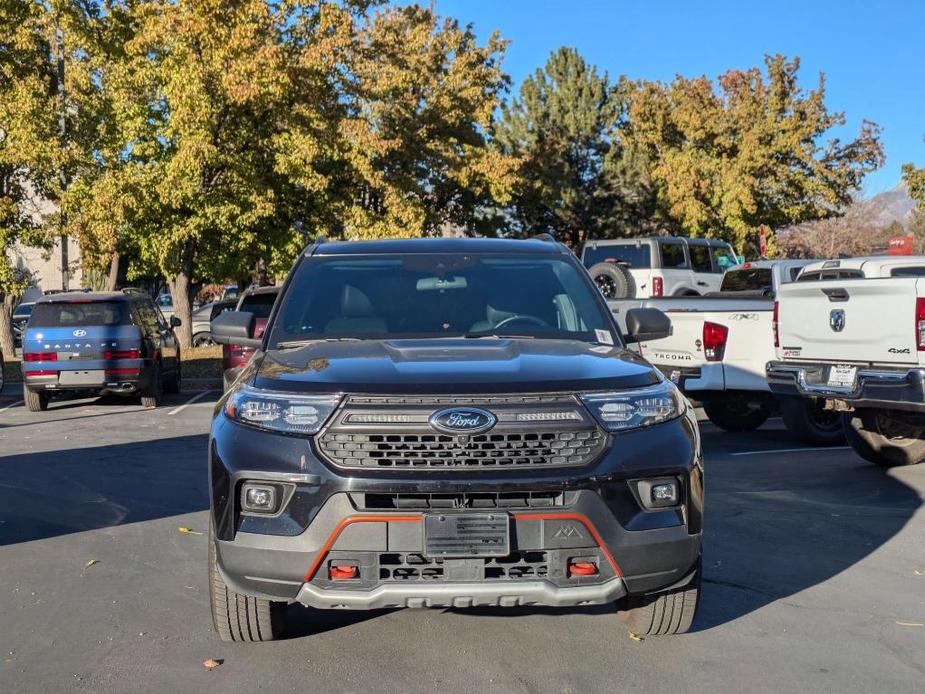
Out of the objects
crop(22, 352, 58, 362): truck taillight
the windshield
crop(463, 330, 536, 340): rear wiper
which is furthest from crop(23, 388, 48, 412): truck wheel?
crop(463, 330, 536, 340): rear wiper

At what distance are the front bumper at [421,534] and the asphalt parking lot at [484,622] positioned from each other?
454mm

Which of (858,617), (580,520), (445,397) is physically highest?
(445,397)

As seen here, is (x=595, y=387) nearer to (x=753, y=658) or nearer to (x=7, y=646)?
(x=753, y=658)

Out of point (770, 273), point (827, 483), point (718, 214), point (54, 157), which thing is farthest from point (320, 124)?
point (718, 214)

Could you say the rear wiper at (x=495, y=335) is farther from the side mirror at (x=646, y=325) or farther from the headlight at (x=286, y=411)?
the headlight at (x=286, y=411)

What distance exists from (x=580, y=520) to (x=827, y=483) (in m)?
5.52

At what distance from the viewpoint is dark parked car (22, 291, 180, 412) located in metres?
15.4

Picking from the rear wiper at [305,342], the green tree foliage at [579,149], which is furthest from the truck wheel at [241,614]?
the green tree foliage at [579,149]

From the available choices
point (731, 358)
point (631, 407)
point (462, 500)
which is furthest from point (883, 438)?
point (462, 500)

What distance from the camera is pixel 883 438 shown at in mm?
9391

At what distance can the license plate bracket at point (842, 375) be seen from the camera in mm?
8688

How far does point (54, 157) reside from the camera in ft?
70.6

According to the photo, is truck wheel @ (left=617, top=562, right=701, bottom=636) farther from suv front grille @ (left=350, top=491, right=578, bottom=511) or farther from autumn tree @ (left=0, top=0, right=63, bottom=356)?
autumn tree @ (left=0, top=0, right=63, bottom=356)

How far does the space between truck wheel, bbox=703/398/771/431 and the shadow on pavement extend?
225 inches
